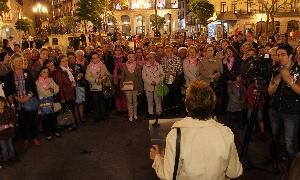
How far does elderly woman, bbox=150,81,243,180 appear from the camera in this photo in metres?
2.71

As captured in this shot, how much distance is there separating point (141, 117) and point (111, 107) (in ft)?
4.41

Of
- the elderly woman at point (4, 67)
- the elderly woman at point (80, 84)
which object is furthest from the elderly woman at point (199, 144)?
the elderly woman at point (80, 84)

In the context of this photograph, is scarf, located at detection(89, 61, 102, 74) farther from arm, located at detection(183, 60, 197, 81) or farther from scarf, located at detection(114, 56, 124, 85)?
arm, located at detection(183, 60, 197, 81)

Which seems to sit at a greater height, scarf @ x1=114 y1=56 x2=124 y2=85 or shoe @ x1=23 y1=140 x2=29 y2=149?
scarf @ x1=114 y1=56 x2=124 y2=85

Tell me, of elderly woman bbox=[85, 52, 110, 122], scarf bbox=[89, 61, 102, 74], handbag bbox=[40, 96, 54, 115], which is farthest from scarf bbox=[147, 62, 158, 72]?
handbag bbox=[40, 96, 54, 115]

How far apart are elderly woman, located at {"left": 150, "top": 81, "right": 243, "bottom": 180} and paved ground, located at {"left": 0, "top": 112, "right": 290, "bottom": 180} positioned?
323 cm

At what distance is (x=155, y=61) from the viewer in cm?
954

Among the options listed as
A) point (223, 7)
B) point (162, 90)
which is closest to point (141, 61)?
point (162, 90)

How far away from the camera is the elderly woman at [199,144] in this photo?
2709 mm

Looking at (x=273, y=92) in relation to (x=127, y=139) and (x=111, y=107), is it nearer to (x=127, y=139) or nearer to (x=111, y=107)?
(x=127, y=139)

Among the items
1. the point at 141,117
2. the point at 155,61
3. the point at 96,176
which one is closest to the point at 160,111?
the point at 141,117

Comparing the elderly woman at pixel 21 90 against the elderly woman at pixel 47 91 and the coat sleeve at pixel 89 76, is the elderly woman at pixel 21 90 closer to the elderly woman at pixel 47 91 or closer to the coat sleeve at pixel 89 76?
the elderly woman at pixel 47 91

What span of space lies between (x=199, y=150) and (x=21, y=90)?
5.63 m

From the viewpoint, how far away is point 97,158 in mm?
6926
